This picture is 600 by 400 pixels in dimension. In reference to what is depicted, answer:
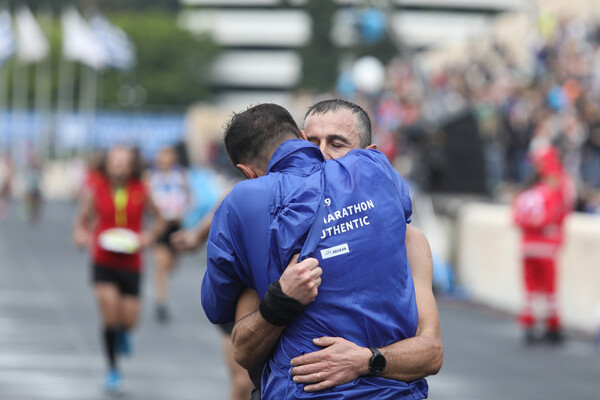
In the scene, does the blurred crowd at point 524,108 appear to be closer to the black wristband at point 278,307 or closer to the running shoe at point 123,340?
the running shoe at point 123,340

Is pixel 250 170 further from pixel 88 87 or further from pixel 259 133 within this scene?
pixel 88 87

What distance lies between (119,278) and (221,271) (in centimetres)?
672

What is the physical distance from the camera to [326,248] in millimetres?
3598

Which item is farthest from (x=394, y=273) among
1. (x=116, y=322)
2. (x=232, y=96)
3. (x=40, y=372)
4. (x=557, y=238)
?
(x=232, y=96)

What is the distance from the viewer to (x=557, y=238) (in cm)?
1293

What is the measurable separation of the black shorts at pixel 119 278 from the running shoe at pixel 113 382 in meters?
0.92

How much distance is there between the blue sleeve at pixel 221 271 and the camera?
369 cm

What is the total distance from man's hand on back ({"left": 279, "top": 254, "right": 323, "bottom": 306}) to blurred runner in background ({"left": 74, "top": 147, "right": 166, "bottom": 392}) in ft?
21.1

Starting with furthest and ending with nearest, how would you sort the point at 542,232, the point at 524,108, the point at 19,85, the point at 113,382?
1. the point at 19,85
2. the point at 524,108
3. the point at 542,232
4. the point at 113,382

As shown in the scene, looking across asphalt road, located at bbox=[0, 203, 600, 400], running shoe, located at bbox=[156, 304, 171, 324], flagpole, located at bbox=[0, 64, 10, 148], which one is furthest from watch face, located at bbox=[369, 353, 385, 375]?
flagpole, located at bbox=[0, 64, 10, 148]

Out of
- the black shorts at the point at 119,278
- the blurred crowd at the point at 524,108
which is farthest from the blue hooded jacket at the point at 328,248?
the blurred crowd at the point at 524,108

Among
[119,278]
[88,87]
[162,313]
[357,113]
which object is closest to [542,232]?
[162,313]

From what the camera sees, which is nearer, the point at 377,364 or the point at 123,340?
the point at 377,364

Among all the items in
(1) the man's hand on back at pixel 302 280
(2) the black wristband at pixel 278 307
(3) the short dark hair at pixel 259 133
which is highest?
(3) the short dark hair at pixel 259 133
